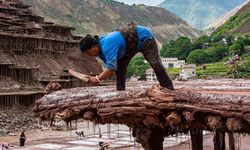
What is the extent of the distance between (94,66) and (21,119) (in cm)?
2266

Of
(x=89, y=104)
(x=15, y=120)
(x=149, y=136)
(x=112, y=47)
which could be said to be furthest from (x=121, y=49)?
(x=15, y=120)

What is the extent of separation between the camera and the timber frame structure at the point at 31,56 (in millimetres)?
45906

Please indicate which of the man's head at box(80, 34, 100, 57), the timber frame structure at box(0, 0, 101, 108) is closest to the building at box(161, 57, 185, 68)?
the timber frame structure at box(0, 0, 101, 108)

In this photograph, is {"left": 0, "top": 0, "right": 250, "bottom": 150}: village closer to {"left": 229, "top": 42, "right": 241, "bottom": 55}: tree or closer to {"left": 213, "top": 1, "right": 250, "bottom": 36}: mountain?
{"left": 229, "top": 42, "right": 241, "bottom": 55}: tree

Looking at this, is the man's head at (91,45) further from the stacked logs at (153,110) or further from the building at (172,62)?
the building at (172,62)

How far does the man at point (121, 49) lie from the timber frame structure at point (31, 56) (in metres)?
36.8

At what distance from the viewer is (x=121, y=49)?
23.4ft

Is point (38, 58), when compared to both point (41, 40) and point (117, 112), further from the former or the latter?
point (117, 112)

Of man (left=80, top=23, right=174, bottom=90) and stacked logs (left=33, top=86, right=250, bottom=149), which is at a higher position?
man (left=80, top=23, right=174, bottom=90)

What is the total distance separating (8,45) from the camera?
50.6m

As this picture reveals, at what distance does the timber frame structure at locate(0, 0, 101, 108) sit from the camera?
45.9 m

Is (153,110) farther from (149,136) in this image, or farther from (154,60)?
(154,60)

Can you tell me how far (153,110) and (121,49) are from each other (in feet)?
4.25

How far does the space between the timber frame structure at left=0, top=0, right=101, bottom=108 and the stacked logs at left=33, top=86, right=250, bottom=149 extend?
121 ft
